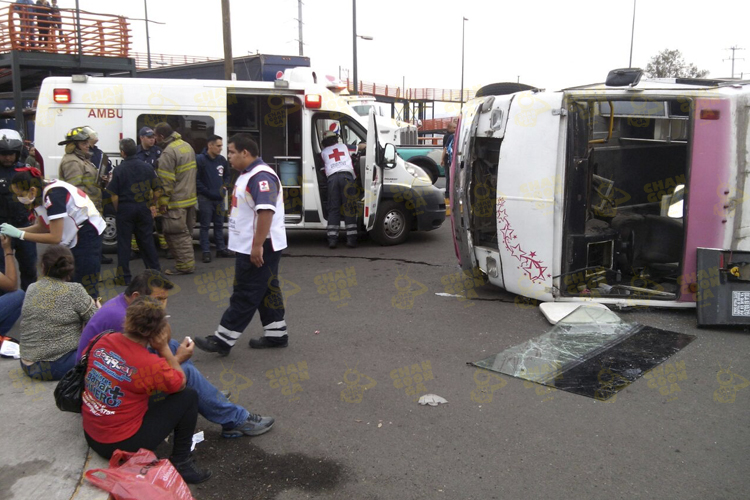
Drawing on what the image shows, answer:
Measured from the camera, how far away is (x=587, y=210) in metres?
6.70

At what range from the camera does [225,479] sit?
3.57 m

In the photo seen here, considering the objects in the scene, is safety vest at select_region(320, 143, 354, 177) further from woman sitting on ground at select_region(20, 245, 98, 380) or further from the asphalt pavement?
woman sitting on ground at select_region(20, 245, 98, 380)

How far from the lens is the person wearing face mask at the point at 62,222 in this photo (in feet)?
18.3

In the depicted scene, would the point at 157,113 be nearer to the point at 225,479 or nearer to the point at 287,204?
the point at 287,204

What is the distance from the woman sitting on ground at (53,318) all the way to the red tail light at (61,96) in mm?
5499

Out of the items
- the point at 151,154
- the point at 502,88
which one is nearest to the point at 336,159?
the point at 151,154

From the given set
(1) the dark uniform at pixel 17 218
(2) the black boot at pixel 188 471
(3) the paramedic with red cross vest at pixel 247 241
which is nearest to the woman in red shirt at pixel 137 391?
(2) the black boot at pixel 188 471

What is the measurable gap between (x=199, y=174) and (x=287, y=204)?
1.60 metres

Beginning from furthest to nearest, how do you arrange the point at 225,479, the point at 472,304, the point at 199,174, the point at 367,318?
the point at 199,174, the point at 472,304, the point at 367,318, the point at 225,479

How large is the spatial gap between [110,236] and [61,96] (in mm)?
2065

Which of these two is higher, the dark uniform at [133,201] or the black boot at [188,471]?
the dark uniform at [133,201]

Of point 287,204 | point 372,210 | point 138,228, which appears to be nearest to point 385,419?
point 138,228

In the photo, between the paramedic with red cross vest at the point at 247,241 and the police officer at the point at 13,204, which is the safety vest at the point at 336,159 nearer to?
the paramedic with red cross vest at the point at 247,241

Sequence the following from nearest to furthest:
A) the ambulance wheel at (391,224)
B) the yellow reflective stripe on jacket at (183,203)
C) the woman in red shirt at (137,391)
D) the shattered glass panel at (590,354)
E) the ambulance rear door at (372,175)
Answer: the woman in red shirt at (137,391)
the shattered glass panel at (590,354)
the yellow reflective stripe on jacket at (183,203)
the ambulance rear door at (372,175)
the ambulance wheel at (391,224)
